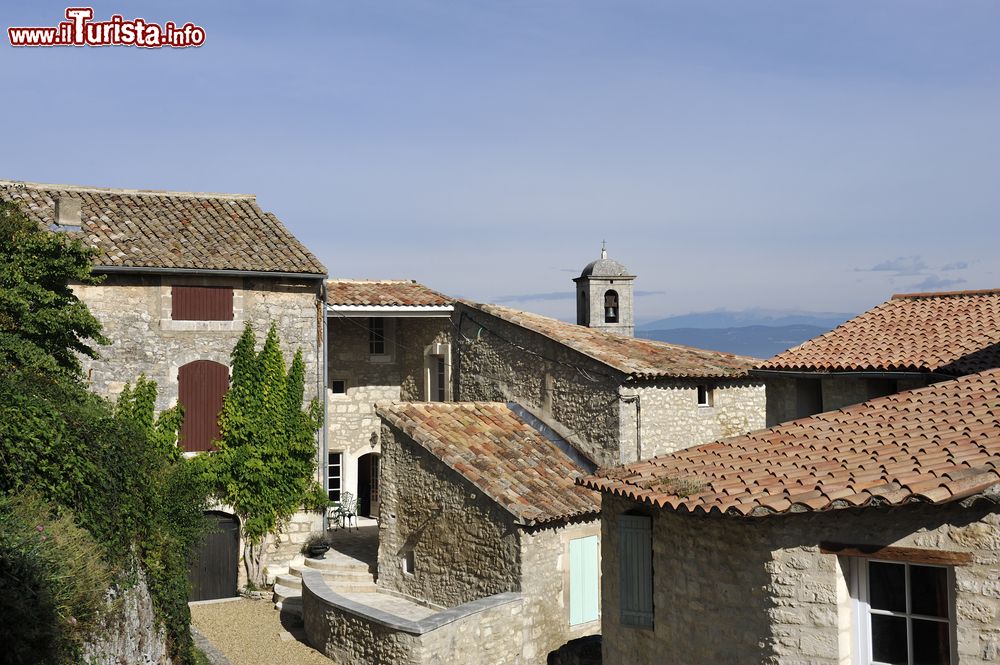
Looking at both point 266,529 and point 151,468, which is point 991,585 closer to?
point 151,468

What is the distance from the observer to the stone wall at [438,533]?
14680mm

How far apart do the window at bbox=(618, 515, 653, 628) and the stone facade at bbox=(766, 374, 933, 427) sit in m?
5.04

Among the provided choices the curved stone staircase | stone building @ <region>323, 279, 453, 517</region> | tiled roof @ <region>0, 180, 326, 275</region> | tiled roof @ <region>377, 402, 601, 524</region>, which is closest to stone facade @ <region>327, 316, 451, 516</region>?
stone building @ <region>323, 279, 453, 517</region>

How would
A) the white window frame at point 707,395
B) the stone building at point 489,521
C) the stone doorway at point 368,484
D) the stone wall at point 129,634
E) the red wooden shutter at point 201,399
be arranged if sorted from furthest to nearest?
1. the stone doorway at point 368,484
2. the red wooden shutter at point 201,399
3. the white window frame at point 707,395
4. the stone building at point 489,521
5. the stone wall at point 129,634

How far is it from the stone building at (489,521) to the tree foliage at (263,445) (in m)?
3.10

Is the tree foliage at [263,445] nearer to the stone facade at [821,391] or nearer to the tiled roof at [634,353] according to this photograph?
the tiled roof at [634,353]

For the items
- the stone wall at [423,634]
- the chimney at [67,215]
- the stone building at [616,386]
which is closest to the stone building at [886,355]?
the stone building at [616,386]

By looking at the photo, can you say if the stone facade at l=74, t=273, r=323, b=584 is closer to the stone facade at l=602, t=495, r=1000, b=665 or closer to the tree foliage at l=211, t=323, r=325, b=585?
the tree foliage at l=211, t=323, r=325, b=585

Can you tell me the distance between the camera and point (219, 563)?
735 inches

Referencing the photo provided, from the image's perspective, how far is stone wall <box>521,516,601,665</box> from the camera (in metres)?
14.3

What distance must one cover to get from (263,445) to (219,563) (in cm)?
266

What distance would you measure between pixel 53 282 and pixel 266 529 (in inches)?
294

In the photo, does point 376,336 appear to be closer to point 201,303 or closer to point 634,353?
point 201,303

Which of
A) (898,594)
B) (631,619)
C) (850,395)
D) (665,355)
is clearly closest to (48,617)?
(631,619)
